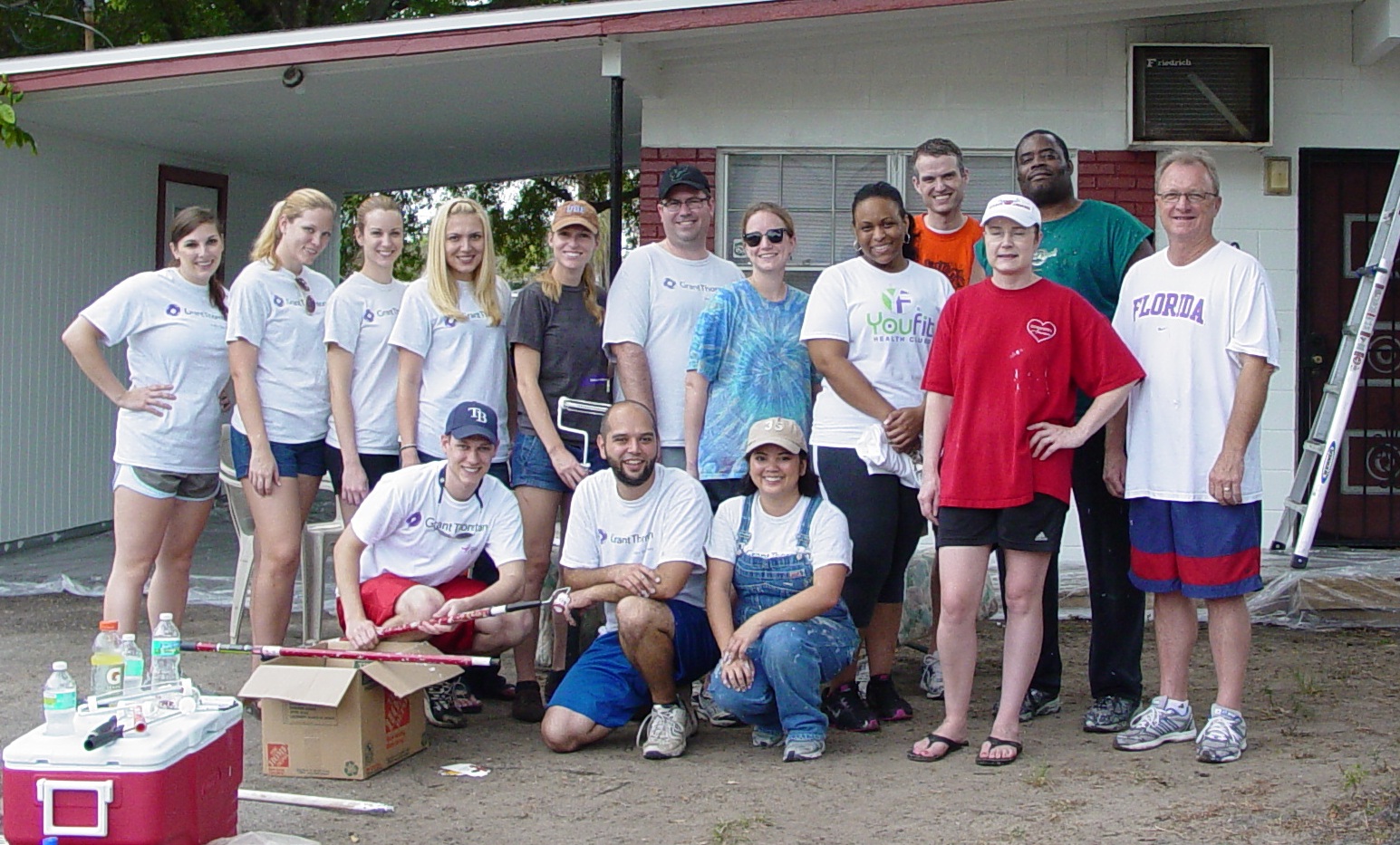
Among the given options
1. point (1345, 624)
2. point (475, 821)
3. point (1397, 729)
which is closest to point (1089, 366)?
point (1397, 729)

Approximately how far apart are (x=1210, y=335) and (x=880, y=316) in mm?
1026

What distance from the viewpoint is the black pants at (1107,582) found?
480 centimetres

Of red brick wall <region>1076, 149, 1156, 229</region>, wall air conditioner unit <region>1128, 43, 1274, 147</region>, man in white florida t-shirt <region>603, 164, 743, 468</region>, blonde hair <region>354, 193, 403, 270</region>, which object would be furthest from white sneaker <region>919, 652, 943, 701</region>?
wall air conditioner unit <region>1128, 43, 1274, 147</region>

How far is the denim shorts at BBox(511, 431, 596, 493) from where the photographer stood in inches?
202

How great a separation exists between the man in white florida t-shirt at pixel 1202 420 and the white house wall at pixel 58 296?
6905 mm

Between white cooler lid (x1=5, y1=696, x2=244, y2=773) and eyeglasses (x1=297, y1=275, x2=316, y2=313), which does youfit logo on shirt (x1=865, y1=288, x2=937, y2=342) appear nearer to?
eyeglasses (x1=297, y1=275, x2=316, y2=313)

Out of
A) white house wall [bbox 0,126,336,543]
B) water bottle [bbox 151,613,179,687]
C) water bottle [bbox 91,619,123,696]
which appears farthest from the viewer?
white house wall [bbox 0,126,336,543]

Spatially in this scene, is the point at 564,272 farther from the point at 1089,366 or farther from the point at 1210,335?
the point at 1210,335

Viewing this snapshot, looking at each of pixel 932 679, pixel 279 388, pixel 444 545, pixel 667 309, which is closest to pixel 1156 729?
pixel 932 679

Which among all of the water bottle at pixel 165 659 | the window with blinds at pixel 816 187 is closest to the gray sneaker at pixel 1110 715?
the water bottle at pixel 165 659

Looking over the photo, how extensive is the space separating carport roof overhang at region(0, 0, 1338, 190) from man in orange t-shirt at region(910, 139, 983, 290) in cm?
219

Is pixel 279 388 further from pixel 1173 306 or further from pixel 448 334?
pixel 1173 306

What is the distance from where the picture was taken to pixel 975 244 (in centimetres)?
499

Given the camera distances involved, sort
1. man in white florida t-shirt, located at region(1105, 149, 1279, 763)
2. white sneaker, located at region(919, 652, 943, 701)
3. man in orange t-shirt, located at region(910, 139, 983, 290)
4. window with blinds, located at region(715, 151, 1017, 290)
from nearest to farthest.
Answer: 1. man in white florida t-shirt, located at region(1105, 149, 1279, 763)
2. man in orange t-shirt, located at region(910, 139, 983, 290)
3. white sneaker, located at region(919, 652, 943, 701)
4. window with blinds, located at region(715, 151, 1017, 290)
